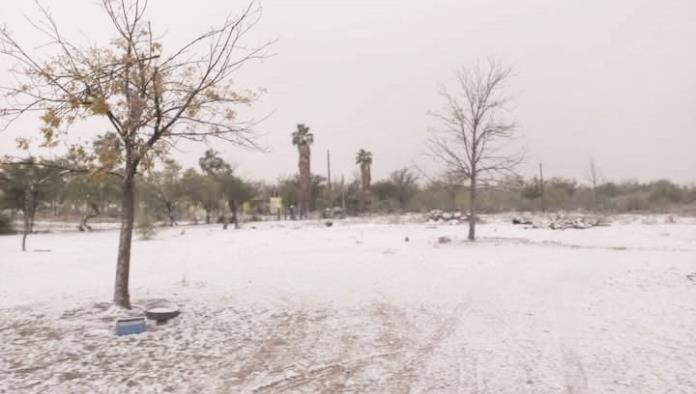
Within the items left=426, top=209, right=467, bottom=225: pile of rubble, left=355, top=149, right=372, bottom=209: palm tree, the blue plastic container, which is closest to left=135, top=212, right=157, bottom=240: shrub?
left=426, top=209, right=467, bottom=225: pile of rubble

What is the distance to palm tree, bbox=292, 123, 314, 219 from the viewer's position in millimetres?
48594

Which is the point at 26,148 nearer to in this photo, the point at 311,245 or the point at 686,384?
the point at 686,384

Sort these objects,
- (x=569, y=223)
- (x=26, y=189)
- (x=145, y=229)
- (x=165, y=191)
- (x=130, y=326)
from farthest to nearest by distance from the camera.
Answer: (x=165, y=191)
(x=26, y=189)
(x=569, y=223)
(x=145, y=229)
(x=130, y=326)

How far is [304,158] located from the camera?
50469mm

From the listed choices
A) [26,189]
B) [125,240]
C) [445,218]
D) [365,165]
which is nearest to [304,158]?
[365,165]

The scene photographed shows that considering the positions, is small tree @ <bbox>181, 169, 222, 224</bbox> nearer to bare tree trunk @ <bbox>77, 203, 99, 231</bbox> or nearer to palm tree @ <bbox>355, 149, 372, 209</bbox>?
bare tree trunk @ <bbox>77, 203, 99, 231</bbox>

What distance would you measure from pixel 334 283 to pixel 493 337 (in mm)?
4381

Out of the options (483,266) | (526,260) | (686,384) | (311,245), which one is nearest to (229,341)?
(686,384)

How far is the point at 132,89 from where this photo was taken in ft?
21.9

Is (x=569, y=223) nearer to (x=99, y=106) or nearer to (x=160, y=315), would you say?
(x=160, y=315)

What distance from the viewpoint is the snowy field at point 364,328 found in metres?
4.24

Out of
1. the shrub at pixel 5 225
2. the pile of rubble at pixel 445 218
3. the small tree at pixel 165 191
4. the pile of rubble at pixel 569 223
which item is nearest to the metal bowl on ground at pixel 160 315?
the pile of rubble at pixel 569 223

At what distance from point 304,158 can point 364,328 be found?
148ft

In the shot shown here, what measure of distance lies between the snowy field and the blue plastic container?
14 cm
